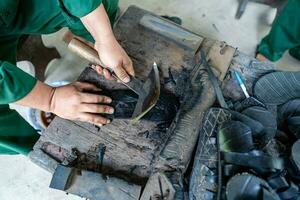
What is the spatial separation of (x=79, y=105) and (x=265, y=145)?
0.47 m

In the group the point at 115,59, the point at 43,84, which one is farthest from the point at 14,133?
the point at 115,59

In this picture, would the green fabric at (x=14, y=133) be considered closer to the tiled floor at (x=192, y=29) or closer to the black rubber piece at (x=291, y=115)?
the tiled floor at (x=192, y=29)

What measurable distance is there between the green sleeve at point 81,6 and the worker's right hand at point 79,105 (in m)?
0.19

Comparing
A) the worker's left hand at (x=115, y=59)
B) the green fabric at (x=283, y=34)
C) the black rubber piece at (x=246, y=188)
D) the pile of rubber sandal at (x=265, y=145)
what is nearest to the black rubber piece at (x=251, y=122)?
the pile of rubber sandal at (x=265, y=145)

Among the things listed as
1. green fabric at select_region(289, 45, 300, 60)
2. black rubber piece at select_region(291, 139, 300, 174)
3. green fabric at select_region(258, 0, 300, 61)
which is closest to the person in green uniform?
black rubber piece at select_region(291, 139, 300, 174)

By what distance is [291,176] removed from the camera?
0.77 meters

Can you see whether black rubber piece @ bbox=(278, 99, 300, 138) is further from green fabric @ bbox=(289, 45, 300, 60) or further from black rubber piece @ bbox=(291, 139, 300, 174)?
green fabric @ bbox=(289, 45, 300, 60)

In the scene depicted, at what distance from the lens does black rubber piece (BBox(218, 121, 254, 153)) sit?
778 mm

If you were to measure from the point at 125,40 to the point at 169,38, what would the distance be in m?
0.13

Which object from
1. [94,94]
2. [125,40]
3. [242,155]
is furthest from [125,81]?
[242,155]

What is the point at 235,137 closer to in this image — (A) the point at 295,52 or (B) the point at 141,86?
(B) the point at 141,86

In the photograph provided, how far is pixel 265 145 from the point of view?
2.71 ft

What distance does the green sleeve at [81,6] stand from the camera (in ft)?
2.65

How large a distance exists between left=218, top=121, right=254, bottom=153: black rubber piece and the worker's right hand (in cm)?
29
